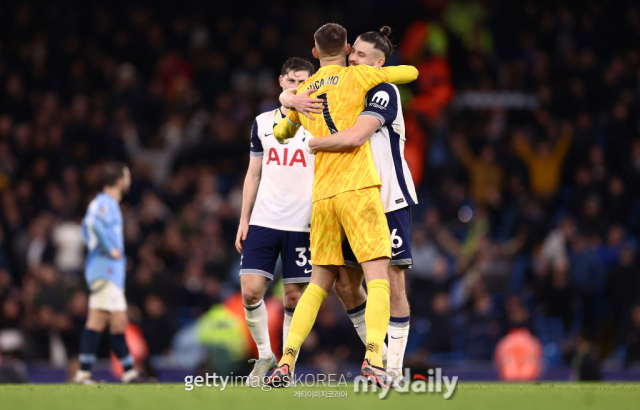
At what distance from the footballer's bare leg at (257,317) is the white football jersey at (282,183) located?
1.63 ft

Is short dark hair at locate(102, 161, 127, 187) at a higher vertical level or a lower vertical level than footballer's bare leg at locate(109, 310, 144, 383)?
higher

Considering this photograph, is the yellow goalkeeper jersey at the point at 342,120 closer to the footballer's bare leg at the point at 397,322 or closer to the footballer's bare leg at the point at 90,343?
the footballer's bare leg at the point at 397,322

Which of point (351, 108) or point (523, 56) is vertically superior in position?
point (523, 56)

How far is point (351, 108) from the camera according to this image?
632 cm

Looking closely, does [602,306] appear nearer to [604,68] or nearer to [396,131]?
[604,68]

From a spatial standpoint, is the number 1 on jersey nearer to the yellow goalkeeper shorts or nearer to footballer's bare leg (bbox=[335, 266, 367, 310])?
the yellow goalkeeper shorts

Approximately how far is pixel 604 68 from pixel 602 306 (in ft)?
19.1

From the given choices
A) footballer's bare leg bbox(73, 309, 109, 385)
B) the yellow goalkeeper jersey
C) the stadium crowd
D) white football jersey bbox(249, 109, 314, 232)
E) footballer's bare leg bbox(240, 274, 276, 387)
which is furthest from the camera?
the stadium crowd

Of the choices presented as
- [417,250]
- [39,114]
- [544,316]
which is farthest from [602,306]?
[39,114]

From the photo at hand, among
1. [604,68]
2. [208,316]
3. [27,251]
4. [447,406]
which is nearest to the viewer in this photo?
[447,406]

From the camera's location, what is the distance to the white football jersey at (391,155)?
249 inches

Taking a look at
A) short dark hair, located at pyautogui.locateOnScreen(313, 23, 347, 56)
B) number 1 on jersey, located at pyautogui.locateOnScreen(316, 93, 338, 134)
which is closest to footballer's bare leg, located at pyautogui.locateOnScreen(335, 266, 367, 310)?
number 1 on jersey, located at pyautogui.locateOnScreen(316, 93, 338, 134)

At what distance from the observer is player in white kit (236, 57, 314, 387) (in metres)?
7.50

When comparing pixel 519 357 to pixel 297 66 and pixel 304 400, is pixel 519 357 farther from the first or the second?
pixel 304 400
